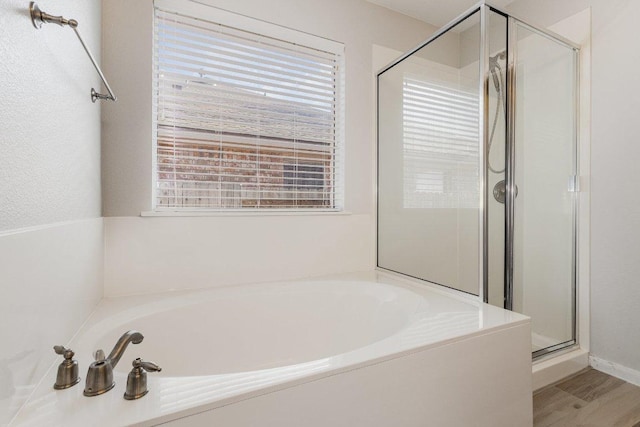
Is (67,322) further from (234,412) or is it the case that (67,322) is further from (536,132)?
(536,132)

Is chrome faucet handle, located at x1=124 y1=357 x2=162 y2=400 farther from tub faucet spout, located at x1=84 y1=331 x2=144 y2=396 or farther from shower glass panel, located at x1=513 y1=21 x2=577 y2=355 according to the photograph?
shower glass panel, located at x1=513 y1=21 x2=577 y2=355

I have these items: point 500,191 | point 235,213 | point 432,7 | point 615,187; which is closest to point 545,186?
point 615,187

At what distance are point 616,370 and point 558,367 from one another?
0.33 metres

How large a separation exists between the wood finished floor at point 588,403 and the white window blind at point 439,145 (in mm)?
1036

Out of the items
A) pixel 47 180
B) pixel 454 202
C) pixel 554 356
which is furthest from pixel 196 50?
pixel 554 356

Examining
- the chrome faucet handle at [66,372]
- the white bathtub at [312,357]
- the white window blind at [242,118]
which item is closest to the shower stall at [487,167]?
the white bathtub at [312,357]

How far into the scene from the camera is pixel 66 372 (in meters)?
0.82

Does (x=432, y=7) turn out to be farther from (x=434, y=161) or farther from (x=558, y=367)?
(x=558, y=367)

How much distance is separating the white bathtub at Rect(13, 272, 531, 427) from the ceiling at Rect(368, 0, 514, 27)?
76.4 inches

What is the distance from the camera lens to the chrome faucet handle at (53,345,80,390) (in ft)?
2.66

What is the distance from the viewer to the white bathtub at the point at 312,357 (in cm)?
78

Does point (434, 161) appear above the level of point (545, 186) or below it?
above

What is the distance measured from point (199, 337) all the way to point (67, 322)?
58 centimetres

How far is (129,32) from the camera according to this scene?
5.27 feet
